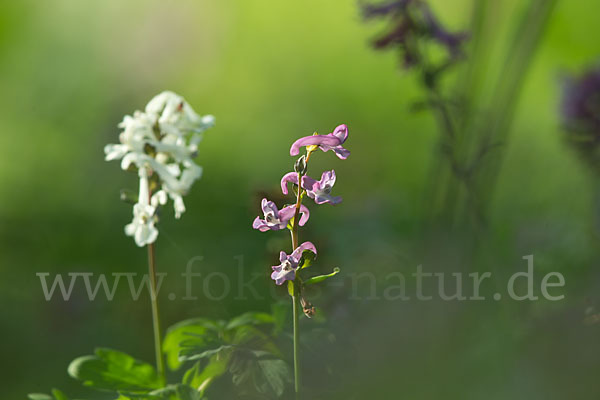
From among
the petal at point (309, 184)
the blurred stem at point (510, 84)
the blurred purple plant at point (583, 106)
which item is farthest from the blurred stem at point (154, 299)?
the blurred purple plant at point (583, 106)

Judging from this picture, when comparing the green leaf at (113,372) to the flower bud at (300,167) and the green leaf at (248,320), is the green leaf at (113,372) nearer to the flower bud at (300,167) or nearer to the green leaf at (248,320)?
the green leaf at (248,320)

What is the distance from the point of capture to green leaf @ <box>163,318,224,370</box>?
81 cm

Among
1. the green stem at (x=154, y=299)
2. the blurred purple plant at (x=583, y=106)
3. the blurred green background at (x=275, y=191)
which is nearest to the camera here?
the green stem at (x=154, y=299)

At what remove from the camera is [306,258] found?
71 centimetres

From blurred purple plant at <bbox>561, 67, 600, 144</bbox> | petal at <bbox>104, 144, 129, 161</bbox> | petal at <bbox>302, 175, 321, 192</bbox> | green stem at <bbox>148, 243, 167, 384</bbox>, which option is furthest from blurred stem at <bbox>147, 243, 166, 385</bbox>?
blurred purple plant at <bbox>561, 67, 600, 144</bbox>

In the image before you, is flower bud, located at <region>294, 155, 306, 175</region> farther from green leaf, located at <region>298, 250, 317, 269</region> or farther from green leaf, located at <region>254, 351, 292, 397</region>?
green leaf, located at <region>254, 351, 292, 397</region>

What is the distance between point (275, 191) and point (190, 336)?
288 millimetres

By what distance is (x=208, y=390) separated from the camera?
88cm

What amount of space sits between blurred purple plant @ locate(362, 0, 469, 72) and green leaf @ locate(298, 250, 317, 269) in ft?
1.82

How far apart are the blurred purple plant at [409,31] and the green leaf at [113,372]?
2.40 ft

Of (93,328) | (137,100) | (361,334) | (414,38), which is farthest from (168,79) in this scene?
(361,334)

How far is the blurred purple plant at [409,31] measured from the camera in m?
1.13

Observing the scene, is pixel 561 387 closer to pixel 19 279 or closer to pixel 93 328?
pixel 93 328

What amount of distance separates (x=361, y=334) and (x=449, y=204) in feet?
0.97
